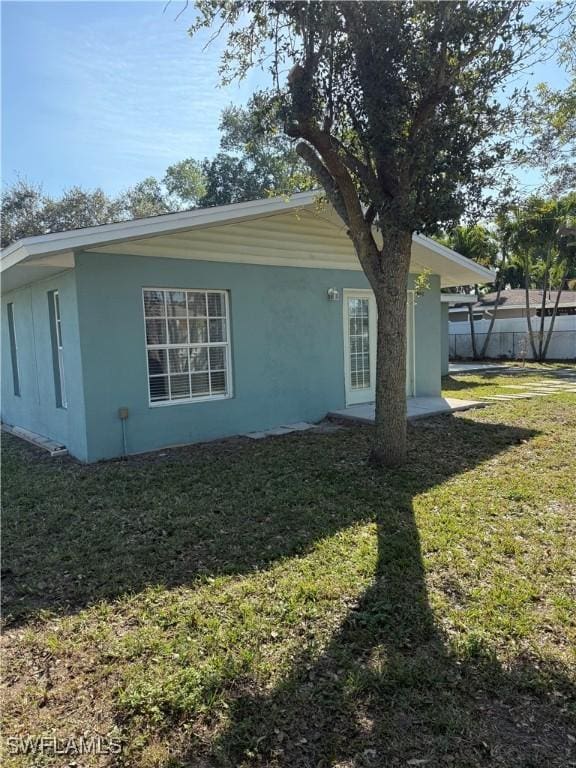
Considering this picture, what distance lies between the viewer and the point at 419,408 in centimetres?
972

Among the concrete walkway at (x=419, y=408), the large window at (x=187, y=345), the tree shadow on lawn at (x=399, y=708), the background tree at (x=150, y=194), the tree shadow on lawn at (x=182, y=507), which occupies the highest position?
the background tree at (x=150, y=194)

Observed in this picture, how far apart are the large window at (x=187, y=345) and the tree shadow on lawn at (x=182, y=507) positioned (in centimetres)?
96

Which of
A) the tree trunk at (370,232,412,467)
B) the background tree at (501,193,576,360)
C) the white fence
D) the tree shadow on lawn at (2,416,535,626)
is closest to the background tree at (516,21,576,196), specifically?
the tree trunk at (370,232,412,467)

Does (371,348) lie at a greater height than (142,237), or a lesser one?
lesser

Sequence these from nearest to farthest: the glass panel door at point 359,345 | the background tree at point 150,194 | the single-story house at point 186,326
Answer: the single-story house at point 186,326 < the glass panel door at point 359,345 < the background tree at point 150,194

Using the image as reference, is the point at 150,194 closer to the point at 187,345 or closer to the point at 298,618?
the point at 187,345

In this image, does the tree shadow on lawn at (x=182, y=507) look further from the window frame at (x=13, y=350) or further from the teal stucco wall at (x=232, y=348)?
the window frame at (x=13, y=350)

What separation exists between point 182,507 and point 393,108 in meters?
4.53

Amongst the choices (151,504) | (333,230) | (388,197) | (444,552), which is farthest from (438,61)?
(151,504)

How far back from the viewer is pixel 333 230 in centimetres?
924

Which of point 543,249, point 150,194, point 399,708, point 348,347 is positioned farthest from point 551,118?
point 150,194

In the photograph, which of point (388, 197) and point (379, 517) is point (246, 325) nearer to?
point (388, 197)

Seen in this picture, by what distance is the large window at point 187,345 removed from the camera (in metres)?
7.44

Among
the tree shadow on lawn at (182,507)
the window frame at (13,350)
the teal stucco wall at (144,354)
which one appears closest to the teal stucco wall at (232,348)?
the teal stucco wall at (144,354)
